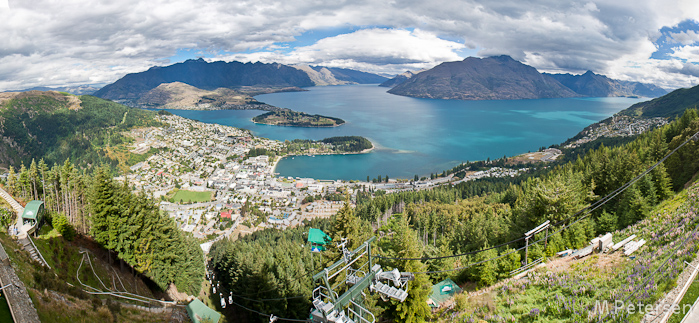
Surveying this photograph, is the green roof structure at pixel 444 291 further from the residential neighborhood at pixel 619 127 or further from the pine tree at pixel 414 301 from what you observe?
the residential neighborhood at pixel 619 127

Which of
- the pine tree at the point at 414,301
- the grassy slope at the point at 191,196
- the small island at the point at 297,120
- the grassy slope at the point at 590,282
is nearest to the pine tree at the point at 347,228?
the pine tree at the point at 414,301

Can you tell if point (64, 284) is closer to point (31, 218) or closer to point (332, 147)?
point (31, 218)

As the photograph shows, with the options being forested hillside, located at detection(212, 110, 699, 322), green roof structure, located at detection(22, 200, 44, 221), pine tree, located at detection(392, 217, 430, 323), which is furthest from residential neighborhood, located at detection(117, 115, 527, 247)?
pine tree, located at detection(392, 217, 430, 323)

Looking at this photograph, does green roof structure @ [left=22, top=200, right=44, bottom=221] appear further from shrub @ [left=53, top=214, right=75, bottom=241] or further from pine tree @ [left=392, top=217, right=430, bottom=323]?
pine tree @ [left=392, top=217, right=430, bottom=323]

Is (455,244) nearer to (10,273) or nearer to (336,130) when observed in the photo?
(10,273)

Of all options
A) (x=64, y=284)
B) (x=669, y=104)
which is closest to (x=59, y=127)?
(x=64, y=284)
